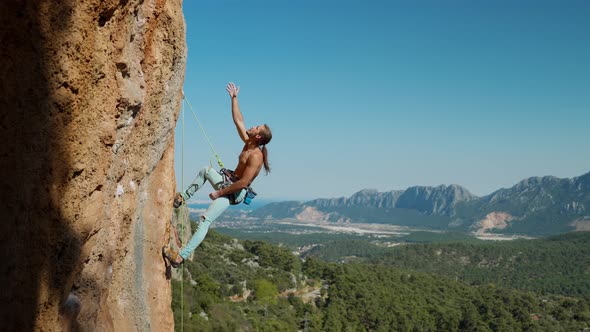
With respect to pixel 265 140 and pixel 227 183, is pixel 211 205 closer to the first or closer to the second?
pixel 227 183

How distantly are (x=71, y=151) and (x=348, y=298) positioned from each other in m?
73.8

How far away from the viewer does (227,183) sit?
822 cm

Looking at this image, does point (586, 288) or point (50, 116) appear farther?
point (586, 288)

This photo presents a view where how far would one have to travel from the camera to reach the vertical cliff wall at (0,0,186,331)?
4098 millimetres

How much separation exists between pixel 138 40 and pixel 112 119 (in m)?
1.42

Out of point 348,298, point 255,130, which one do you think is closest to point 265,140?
point 255,130

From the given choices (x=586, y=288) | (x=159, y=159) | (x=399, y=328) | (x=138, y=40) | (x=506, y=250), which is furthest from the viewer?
(x=506, y=250)

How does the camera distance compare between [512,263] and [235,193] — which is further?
[512,263]

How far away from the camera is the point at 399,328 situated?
69.4 m

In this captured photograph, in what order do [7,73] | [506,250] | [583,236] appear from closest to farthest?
1. [7,73]
2. [506,250]
3. [583,236]

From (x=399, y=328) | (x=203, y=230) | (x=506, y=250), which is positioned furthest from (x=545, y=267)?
Answer: (x=203, y=230)

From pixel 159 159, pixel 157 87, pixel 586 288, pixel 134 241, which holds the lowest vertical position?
pixel 586 288

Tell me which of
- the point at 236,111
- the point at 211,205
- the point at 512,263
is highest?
the point at 236,111

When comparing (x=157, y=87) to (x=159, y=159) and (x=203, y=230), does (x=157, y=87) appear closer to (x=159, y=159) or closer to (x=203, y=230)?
(x=159, y=159)
